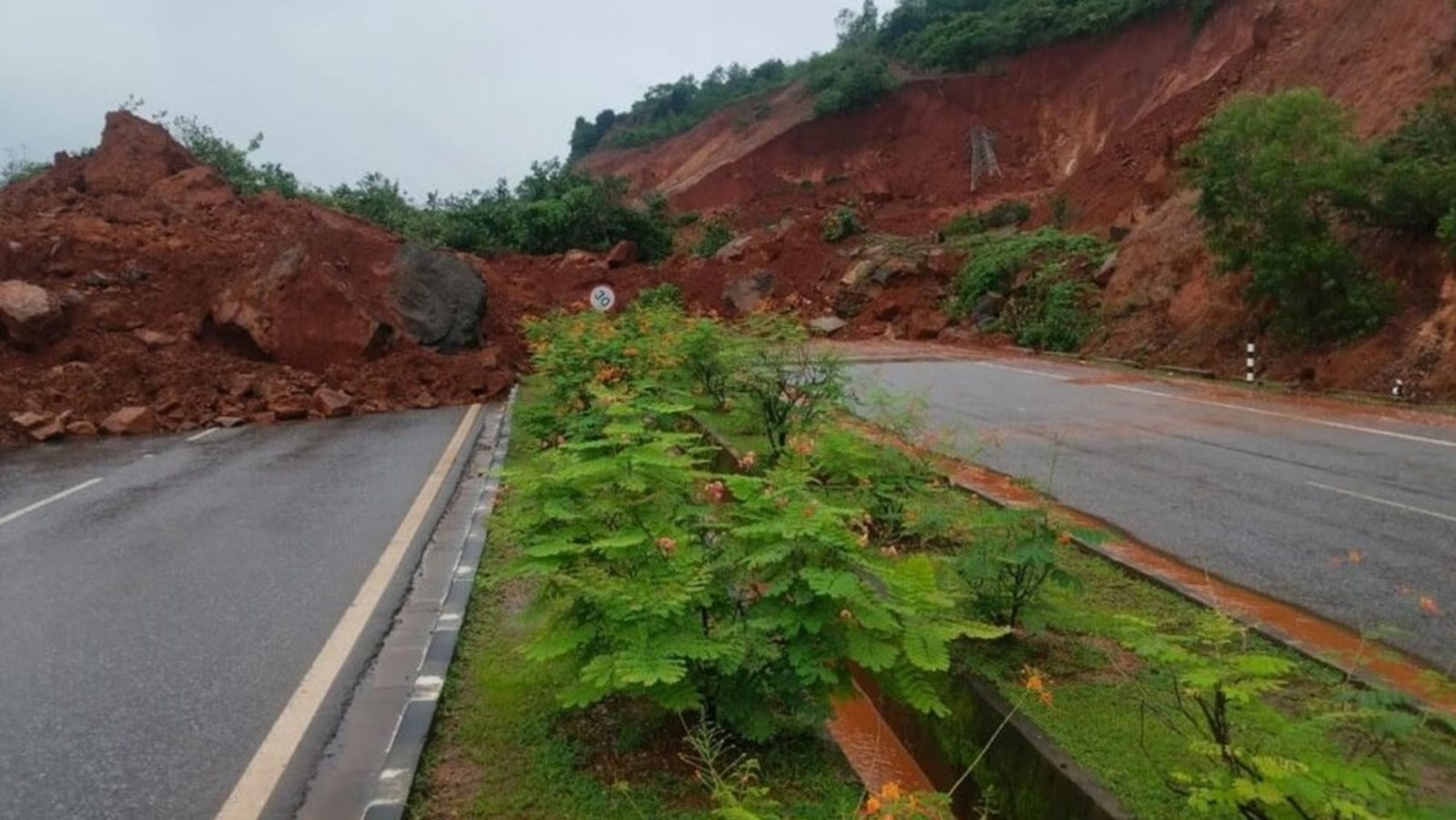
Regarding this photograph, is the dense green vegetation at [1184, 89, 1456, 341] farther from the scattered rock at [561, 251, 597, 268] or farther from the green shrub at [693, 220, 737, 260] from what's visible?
the green shrub at [693, 220, 737, 260]

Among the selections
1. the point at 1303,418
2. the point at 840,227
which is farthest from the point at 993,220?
the point at 1303,418

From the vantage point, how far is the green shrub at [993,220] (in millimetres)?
45500

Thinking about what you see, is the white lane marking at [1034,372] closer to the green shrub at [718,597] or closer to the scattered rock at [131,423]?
the scattered rock at [131,423]

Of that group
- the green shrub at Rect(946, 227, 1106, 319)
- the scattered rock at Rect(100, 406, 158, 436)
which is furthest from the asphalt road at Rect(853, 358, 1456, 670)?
the green shrub at Rect(946, 227, 1106, 319)

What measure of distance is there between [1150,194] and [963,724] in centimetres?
3458

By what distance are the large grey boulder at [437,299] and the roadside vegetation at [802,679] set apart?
16.9 m

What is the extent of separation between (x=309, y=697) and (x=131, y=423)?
42.5 feet

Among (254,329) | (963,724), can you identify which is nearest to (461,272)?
(254,329)

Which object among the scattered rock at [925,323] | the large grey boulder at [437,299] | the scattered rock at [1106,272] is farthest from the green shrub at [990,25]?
the large grey boulder at [437,299]

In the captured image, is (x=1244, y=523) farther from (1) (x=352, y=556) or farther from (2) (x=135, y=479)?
(2) (x=135, y=479)

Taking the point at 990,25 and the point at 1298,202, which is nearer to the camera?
the point at 1298,202

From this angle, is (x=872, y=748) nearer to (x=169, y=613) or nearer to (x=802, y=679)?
(x=802, y=679)

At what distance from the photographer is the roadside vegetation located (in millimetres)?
3152

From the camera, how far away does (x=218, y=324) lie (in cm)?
2023
